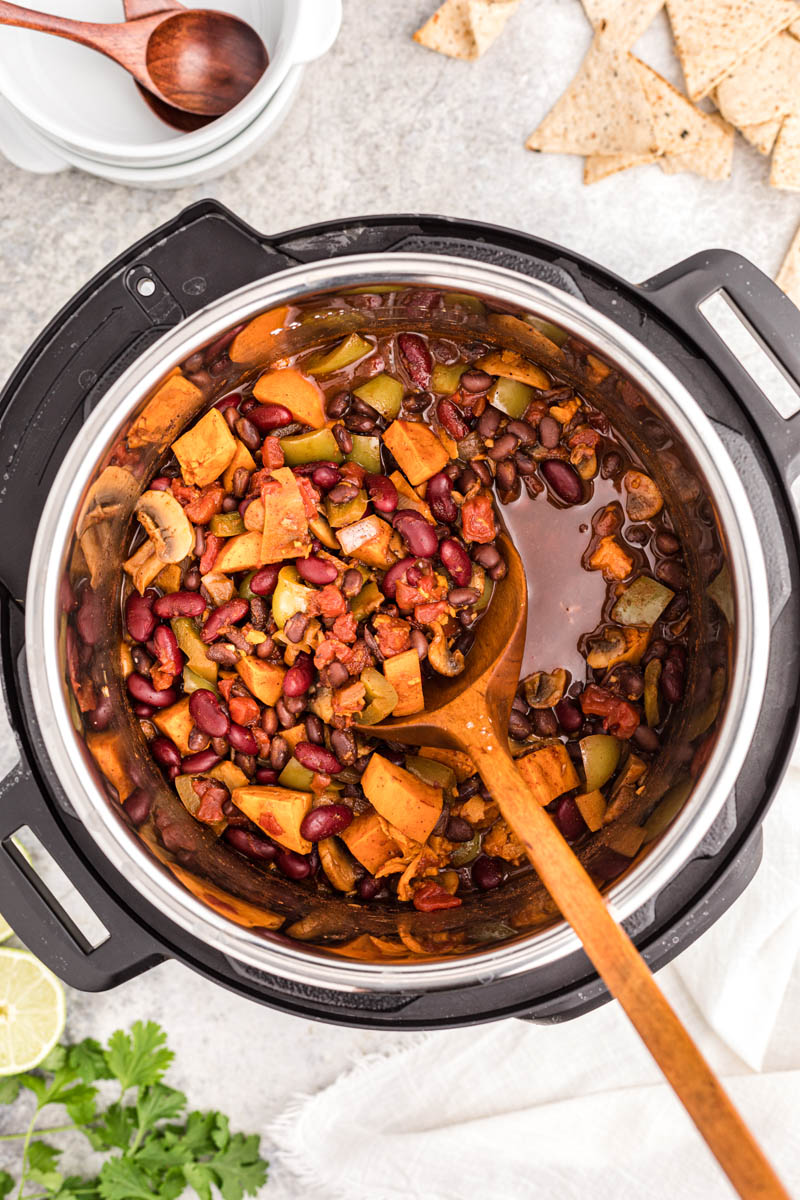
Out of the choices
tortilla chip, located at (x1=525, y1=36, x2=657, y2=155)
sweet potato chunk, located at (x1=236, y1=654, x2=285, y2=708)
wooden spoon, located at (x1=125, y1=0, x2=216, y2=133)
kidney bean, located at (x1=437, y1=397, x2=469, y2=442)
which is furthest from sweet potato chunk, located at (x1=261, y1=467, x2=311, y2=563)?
tortilla chip, located at (x1=525, y1=36, x2=657, y2=155)

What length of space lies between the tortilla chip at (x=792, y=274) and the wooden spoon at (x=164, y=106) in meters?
1.26

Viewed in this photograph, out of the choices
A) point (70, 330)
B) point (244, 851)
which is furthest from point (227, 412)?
point (244, 851)

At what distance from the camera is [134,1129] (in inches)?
90.8

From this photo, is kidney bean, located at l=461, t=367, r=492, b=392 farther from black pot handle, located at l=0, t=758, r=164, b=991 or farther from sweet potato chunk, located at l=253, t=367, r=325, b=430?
black pot handle, located at l=0, t=758, r=164, b=991

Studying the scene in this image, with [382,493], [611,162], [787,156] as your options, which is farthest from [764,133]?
[382,493]

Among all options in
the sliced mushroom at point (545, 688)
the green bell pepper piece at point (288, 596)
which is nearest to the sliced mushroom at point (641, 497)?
the sliced mushroom at point (545, 688)

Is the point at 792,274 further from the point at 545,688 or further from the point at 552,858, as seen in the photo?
the point at 552,858

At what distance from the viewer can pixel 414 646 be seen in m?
1.86

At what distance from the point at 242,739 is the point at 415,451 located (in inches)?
26.1

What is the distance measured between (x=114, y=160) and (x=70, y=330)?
46cm

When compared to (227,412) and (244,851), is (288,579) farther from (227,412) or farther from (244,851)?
(244,851)

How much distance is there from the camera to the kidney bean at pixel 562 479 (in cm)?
190

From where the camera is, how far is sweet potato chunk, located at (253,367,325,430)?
189 centimetres

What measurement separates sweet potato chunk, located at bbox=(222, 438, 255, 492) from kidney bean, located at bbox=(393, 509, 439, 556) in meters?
0.31
